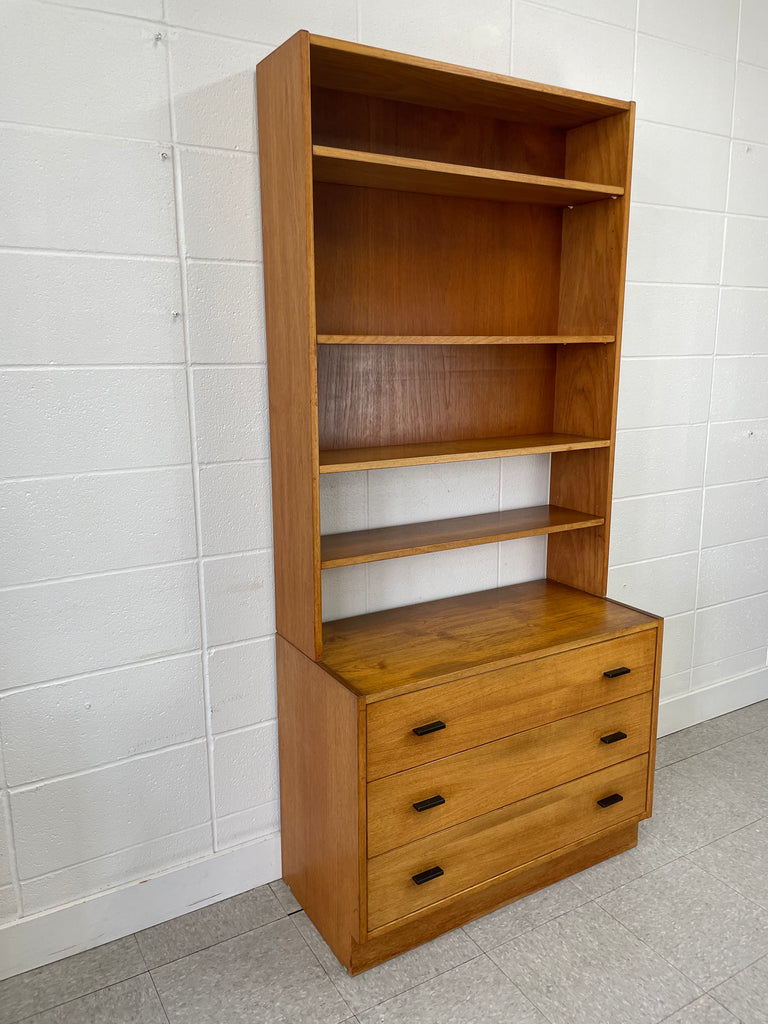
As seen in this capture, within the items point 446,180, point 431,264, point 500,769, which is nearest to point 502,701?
point 500,769

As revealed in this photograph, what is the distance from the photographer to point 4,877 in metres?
1.94

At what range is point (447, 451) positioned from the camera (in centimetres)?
215

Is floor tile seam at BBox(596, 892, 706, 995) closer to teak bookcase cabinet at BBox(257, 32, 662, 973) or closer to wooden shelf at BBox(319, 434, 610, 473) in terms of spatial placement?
teak bookcase cabinet at BBox(257, 32, 662, 973)

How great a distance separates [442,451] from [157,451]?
0.77 metres

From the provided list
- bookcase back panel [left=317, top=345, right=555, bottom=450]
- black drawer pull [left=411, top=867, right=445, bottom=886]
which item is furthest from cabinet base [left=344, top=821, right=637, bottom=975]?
bookcase back panel [left=317, top=345, right=555, bottom=450]

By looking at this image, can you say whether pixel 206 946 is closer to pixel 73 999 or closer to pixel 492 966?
pixel 73 999

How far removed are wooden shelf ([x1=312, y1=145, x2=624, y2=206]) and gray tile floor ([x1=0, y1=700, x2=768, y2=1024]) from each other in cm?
203

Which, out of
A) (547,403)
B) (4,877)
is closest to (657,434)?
(547,403)

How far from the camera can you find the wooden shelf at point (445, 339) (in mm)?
1836

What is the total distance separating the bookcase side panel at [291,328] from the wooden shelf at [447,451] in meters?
0.11

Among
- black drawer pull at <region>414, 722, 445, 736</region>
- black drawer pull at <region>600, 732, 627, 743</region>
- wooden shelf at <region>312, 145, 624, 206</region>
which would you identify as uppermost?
wooden shelf at <region>312, 145, 624, 206</region>

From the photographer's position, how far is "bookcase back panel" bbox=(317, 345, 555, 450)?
218 centimetres

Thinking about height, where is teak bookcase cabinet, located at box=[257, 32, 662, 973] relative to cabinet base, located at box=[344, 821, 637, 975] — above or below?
above

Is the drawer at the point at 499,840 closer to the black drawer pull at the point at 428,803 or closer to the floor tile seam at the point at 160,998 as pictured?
the black drawer pull at the point at 428,803
